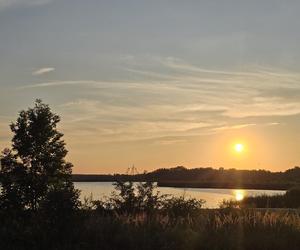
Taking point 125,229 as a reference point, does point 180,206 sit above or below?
above

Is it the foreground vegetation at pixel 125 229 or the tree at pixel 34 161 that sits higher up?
the tree at pixel 34 161

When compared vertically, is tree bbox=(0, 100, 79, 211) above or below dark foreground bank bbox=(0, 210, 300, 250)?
above

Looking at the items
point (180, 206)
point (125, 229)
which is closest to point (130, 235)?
point (125, 229)

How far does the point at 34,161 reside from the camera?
25.6 meters

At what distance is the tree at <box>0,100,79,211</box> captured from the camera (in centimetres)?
2412

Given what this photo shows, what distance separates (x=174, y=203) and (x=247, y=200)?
22.5 metres

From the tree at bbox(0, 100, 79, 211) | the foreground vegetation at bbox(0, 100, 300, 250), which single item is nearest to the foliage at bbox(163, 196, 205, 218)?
the foreground vegetation at bbox(0, 100, 300, 250)

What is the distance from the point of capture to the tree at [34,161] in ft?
79.2

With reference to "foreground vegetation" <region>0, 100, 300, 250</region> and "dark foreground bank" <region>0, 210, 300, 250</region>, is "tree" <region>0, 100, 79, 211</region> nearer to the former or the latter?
"foreground vegetation" <region>0, 100, 300, 250</region>

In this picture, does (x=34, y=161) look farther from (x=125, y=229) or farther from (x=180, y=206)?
(x=125, y=229)

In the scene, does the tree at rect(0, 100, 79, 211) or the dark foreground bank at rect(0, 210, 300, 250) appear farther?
the tree at rect(0, 100, 79, 211)

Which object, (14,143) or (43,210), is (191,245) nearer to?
(43,210)

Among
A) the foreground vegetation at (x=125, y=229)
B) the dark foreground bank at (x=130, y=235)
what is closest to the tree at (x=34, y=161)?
the foreground vegetation at (x=125, y=229)

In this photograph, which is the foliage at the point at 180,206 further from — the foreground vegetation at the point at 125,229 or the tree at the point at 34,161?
the tree at the point at 34,161
